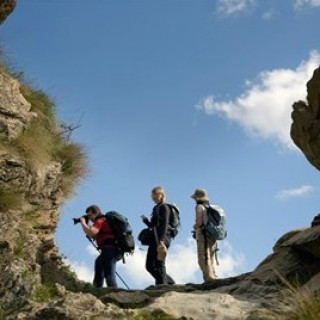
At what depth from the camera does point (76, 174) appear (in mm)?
16344

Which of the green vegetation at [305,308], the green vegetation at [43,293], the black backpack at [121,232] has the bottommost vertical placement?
the green vegetation at [305,308]

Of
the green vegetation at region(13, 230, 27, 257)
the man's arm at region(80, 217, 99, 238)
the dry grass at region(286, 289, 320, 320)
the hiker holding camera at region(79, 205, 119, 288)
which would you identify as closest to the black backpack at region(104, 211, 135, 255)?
the hiker holding camera at region(79, 205, 119, 288)

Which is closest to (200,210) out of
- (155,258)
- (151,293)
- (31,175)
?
(155,258)

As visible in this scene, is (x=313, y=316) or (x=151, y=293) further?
(x=151, y=293)

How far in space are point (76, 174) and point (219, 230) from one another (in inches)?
165

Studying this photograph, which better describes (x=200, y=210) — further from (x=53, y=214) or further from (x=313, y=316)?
(x=313, y=316)

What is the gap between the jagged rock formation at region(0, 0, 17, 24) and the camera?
15.1m

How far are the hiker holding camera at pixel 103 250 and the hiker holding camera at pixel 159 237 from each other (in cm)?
93

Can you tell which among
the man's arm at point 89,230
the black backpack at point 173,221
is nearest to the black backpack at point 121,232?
the man's arm at point 89,230

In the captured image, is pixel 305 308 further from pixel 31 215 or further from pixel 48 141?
pixel 48 141

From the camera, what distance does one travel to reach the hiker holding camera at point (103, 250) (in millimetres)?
14188

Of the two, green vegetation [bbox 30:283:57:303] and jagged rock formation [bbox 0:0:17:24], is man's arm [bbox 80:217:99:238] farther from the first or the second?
jagged rock formation [bbox 0:0:17:24]

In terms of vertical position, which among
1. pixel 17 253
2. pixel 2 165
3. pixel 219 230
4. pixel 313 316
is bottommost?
pixel 313 316

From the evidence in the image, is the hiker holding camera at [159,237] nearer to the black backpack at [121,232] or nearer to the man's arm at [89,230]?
the black backpack at [121,232]
